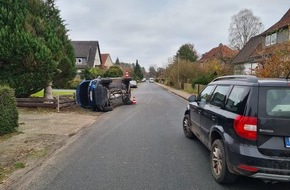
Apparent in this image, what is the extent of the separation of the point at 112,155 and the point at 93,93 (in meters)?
8.83

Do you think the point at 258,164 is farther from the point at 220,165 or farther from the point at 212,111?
the point at 212,111

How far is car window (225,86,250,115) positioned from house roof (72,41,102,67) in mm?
59628

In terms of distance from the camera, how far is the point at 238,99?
4727 mm

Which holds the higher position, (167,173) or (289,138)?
(289,138)

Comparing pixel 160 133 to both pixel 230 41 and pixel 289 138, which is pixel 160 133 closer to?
pixel 289 138

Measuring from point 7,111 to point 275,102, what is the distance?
22.8 feet

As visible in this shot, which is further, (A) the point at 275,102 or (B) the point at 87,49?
(B) the point at 87,49

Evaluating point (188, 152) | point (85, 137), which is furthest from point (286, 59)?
point (85, 137)

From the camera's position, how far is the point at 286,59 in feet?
43.2

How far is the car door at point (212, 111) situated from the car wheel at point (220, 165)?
46 cm

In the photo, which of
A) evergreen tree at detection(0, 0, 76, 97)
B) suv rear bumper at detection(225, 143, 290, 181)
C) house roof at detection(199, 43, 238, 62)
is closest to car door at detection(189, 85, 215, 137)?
suv rear bumper at detection(225, 143, 290, 181)

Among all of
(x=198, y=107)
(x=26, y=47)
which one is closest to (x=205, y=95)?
(x=198, y=107)

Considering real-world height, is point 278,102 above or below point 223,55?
below

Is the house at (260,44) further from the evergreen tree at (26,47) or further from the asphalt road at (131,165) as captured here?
the asphalt road at (131,165)
